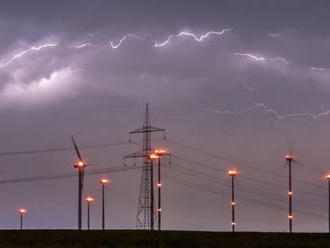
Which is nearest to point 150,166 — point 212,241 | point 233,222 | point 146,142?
point 146,142

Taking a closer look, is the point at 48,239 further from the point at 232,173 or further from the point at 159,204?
the point at 232,173

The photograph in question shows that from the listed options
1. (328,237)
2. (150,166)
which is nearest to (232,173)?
(150,166)

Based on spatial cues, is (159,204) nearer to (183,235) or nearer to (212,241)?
(183,235)

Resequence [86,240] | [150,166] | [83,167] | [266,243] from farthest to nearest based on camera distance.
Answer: [83,167] → [150,166] → [86,240] → [266,243]

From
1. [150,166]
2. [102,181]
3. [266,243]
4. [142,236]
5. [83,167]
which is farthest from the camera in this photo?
[102,181]

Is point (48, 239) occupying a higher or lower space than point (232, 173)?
lower

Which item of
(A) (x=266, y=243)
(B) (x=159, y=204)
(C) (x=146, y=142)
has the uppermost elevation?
(C) (x=146, y=142)

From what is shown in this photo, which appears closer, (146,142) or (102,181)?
(146,142)
